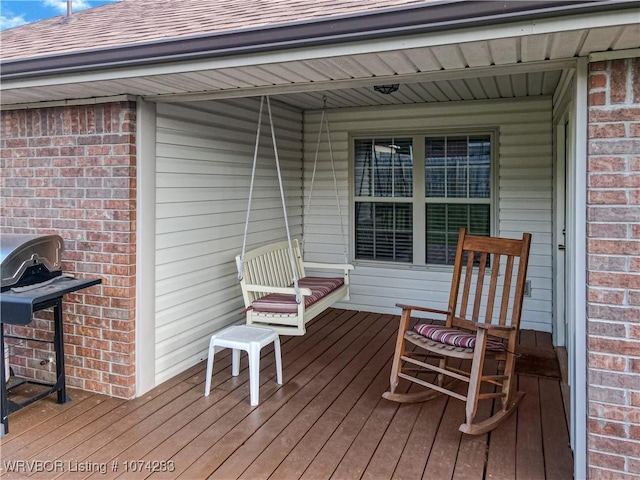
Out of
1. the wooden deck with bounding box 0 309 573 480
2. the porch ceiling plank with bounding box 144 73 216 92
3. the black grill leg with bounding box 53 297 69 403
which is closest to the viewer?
the wooden deck with bounding box 0 309 573 480

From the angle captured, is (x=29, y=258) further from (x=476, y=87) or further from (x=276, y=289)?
(x=476, y=87)

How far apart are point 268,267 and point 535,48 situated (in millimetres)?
3118

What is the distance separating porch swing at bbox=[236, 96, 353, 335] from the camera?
3748mm

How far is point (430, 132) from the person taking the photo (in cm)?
549

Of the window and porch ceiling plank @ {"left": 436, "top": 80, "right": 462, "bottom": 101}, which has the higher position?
porch ceiling plank @ {"left": 436, "top": 80, "right": 462, "bottom": 101}

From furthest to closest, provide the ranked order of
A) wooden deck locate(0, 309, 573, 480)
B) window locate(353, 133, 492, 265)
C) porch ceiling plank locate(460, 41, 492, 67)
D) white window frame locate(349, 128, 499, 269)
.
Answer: window locate(353, 133, 492, 265), white window frame locate(349, 128, 499, 269), wooden deck locate(0, 309, 573, 480), porch ceiling plank locate(460, 41, 492, 67)

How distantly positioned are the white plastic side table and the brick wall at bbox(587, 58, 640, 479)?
205cm

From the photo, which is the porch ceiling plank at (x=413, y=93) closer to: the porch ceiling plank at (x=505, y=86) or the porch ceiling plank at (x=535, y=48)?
the porch ceiling plank at (x=505, y=86)

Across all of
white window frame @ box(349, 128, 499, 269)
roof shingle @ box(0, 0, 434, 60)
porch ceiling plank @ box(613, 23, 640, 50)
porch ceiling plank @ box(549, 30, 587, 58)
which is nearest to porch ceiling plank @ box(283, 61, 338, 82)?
roof shingle @ box(0, 0, 434, 60)

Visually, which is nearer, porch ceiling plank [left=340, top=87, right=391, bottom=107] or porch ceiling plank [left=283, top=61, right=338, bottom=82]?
porch ceiling plank [left=283, top=61, right=338, bottom=82]

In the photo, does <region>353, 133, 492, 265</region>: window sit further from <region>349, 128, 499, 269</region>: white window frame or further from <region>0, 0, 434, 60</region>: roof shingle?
<region>0, 0, 434, 60</region>: roof shingle

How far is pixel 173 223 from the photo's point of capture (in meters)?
3.82

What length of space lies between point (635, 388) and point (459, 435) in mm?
1063

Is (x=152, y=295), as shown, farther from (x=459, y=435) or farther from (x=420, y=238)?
(x=420, y=238)
